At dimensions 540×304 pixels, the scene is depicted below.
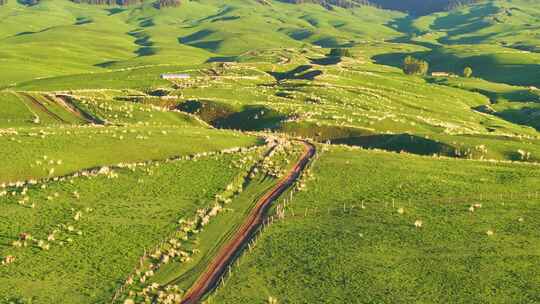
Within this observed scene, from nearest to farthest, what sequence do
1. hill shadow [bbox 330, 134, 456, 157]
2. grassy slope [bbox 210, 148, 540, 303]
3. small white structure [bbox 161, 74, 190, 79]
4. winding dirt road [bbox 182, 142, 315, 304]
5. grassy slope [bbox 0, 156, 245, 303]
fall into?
grassy slope [bbox 210, 148, 540, 303]
grassy slope [bbox 0, 156, 245, 303]
winding dirt road [bbox 182, 142, 315, 304]
hill shadow [bbox 330, 134, 456, 157]
small white structure [bbox 161, 74, 190, 79]

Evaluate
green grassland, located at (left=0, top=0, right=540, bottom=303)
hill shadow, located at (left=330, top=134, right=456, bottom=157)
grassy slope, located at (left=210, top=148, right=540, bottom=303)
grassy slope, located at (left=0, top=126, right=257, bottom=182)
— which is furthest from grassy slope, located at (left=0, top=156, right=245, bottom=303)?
hill shadow, located at (left=330, top=134, right=456, bottom=157)

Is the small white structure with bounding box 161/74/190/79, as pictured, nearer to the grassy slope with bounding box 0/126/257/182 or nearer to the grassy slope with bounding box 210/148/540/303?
the grassy slope with bounding box 0/126/257/182

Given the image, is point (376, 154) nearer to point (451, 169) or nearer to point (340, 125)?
point (451, 169)

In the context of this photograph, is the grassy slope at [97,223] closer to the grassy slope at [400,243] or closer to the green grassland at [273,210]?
the green grassland at [273,210]

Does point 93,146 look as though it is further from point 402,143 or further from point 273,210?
point 402,143

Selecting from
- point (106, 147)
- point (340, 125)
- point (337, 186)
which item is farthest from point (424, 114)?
point (106, 147)

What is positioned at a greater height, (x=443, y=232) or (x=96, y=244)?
(x=443, y=232)
